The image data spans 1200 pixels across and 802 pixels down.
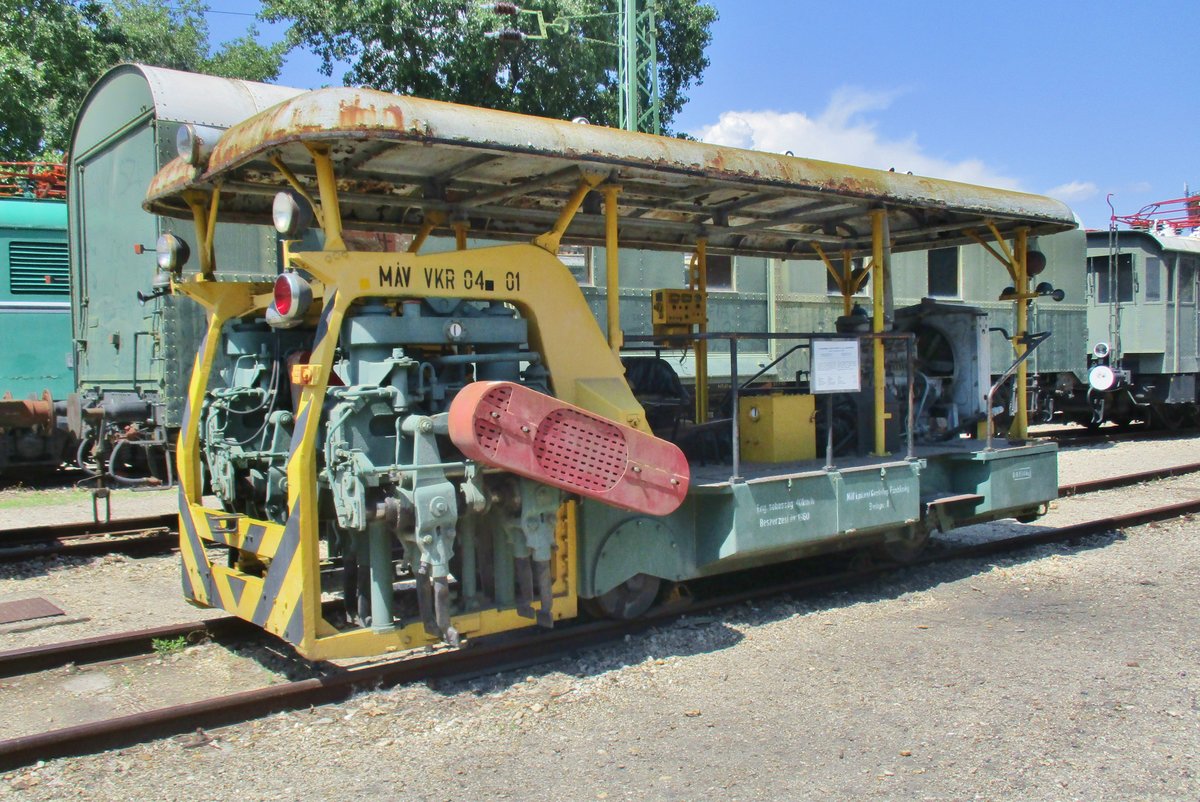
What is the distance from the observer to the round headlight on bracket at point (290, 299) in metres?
4.71

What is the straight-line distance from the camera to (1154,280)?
18312 mm

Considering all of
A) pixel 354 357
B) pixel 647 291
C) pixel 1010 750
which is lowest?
pixel 1010 750

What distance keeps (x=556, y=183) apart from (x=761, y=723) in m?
3.27

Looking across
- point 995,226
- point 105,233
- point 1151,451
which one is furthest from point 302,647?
point 1151,451

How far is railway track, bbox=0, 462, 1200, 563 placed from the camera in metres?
8.09

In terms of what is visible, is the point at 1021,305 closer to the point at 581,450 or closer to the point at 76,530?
the point at 581,450

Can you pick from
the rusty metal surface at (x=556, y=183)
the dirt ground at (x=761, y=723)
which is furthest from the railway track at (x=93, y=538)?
the rusty metal surface at (x=556, y=183)

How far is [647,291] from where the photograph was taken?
12.1 metres

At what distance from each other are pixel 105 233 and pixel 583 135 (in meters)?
7.05

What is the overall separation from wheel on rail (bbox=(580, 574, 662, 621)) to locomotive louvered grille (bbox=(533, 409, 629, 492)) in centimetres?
112

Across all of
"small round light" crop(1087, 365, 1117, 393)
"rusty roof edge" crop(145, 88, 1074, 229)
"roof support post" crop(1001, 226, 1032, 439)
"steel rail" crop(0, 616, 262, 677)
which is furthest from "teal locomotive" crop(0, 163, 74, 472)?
"small round light" crop(1087, 365, 1117, 393)

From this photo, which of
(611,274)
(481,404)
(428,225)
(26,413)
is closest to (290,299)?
(481,404)

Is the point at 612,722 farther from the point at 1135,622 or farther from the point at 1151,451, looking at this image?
the point at 1151,451

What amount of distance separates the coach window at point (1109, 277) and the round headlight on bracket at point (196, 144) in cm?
1707
